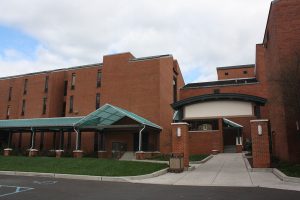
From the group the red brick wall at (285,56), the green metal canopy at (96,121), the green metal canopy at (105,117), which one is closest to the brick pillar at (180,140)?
the red brick wall at (285,56)

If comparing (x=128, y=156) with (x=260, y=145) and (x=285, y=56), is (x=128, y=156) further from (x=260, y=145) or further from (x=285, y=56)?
(x=285, y=56)

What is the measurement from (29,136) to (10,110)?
7459 millimetres

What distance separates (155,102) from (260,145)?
69.5ft

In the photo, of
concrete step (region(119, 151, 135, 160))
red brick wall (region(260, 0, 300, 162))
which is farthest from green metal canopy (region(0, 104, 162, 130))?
red brick wall (region(260, 0, 300, 162))

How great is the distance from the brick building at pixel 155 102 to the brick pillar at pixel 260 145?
1780 mm

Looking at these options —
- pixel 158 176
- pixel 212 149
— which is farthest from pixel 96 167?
pixel 212 149

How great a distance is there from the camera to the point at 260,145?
17703mm

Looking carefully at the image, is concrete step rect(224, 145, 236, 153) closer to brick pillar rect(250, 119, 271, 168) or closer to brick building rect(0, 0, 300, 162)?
brick building rect(0, 0, 300, 162)

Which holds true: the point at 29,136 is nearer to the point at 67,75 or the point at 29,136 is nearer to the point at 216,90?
the point at 67,75

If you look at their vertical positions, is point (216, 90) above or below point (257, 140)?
above

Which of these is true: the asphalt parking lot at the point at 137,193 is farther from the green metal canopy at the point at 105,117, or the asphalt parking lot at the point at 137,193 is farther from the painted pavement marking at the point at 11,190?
the green metal canopy at the point at 105,117

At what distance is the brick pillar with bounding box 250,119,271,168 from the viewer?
57.3 feet

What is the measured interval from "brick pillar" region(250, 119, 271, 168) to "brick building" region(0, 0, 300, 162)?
178 cm

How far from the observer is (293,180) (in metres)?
12.8
